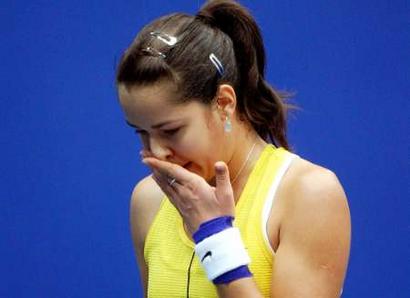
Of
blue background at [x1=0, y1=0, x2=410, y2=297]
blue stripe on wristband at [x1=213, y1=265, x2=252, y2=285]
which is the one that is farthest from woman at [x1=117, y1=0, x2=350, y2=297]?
blue background at [x1=0, y1=0, x2=410, y2=297]

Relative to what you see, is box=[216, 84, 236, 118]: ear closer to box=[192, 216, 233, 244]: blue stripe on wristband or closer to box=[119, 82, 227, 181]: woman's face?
box=[119, 82, 227, 181]: woman's face

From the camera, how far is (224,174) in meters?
0.93

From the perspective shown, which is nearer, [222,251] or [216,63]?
[222,251]

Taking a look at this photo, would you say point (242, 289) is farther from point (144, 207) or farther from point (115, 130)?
point (115, 130)

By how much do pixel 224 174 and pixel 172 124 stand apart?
106 mm

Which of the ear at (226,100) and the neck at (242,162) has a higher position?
the ear at (226,100)

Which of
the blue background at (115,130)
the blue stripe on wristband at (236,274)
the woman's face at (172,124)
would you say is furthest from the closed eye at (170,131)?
the blue background at (115,130)

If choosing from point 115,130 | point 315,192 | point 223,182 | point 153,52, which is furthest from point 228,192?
point 115,130

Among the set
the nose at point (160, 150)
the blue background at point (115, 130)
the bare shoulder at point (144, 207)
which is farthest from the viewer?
the blue background at point (115, 130)

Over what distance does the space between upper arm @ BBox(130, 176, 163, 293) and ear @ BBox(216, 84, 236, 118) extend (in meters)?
0.26

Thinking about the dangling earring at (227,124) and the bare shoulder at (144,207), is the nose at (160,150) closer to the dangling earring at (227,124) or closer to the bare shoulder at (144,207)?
the dangling earring at (227,124)

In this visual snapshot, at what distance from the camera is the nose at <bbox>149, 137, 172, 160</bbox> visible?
984 mm

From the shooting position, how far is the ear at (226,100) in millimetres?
1003

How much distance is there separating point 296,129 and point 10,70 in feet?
2.56
